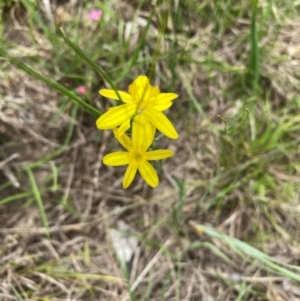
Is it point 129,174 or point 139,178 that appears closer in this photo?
point 129,174

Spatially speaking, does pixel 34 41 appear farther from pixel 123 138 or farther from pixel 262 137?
pixel 262 137

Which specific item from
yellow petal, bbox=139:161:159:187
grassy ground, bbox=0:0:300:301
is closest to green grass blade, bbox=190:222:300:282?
grassy ground, bbox=0:0:300:301

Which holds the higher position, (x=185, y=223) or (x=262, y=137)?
(x=262, y=137)

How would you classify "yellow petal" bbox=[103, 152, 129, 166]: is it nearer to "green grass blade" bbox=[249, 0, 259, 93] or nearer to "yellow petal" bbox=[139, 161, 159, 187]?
"yellow petal" bbox=[139, 161, 159, 187]

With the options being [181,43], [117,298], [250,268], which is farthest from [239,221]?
[181,43]

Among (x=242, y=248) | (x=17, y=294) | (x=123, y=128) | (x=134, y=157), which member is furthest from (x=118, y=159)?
(x=17, y=294)

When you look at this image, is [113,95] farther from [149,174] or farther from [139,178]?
[139,178]

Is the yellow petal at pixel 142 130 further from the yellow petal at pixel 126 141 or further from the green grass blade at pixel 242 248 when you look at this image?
the green grass blade at pixel 242 248

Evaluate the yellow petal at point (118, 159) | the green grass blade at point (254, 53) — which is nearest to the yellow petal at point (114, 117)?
the yellow petal at point (118, 159)
